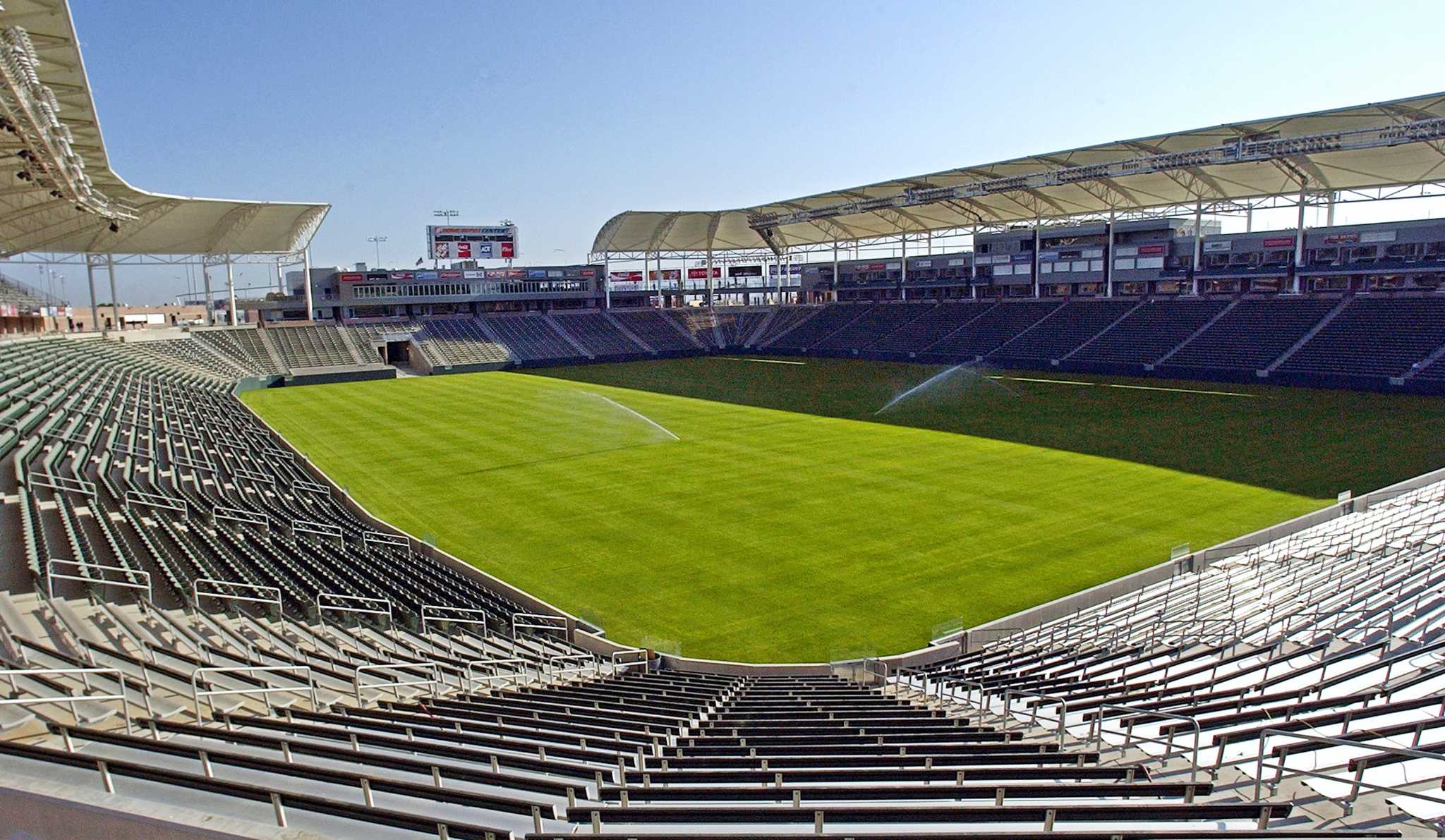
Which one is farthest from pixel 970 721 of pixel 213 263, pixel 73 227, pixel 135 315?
pixel 135 315

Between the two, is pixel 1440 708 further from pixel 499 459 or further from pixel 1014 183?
pixel 1014 183

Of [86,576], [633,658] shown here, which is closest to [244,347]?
[633,658]

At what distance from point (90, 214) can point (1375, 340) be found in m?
69.7

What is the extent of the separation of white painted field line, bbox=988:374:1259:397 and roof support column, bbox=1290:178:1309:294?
15013 mm

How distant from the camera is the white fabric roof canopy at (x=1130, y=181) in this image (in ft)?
146

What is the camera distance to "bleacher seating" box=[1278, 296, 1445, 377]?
46.9 meters

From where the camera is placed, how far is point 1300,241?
56562 mm

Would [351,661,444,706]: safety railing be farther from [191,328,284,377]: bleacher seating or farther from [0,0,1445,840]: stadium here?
[191,328,284,377]: bleacher seating

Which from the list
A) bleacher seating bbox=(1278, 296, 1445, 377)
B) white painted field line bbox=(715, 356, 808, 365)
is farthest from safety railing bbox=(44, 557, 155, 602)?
white painted field line bbox=(715, 356, 808, 365)

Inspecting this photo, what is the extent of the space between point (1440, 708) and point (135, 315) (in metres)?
130

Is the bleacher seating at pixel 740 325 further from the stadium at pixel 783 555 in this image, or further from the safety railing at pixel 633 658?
the safety railing at pixel 633 658

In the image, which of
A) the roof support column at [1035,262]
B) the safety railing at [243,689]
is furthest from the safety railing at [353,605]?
the roof support column at [1035,262]

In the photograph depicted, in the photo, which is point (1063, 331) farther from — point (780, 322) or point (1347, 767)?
point (1347, 767)

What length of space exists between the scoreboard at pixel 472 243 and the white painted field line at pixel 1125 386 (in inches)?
2184
